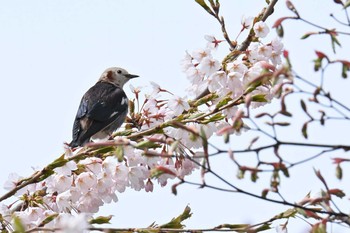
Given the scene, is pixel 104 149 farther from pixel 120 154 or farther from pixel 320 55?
pixel 320 55

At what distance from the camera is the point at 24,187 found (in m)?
4.07

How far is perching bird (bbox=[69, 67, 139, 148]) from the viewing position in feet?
25.6

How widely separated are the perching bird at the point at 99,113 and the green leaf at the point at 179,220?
3.42 metres

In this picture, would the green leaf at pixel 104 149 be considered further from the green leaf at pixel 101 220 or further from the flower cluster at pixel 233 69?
the flower cluster at pixel 233 69

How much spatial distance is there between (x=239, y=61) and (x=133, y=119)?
1038 mm

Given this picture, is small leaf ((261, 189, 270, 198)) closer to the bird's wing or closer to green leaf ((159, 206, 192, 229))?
green leaf ((159, 206, 192, 229))

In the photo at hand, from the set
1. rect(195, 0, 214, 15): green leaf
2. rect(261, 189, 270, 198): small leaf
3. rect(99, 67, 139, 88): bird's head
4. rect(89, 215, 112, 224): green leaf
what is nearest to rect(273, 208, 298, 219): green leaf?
rect(89, 215, 112, 224): green leaf

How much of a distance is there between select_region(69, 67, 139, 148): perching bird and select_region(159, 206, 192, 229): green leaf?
342 cm

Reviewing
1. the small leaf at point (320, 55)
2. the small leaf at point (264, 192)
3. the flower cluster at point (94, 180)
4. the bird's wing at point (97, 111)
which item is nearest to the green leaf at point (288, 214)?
the flower cluster at point (94, 180)

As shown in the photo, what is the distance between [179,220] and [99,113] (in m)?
4.62

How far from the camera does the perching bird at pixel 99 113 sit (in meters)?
7.81

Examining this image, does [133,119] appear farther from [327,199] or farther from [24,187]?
[327,199]

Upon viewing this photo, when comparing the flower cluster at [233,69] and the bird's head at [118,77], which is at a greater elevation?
the bird's head at [118,77]

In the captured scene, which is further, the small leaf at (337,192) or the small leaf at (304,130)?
the small leaf at (337,192)
